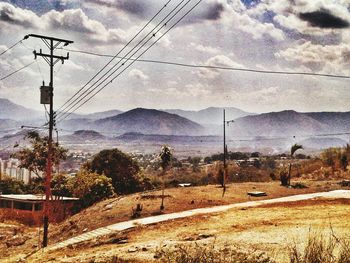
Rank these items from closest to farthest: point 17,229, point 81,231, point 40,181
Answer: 1. point 81,231
2. point 17,229
3. point 40,181

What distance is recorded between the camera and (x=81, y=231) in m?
23.8

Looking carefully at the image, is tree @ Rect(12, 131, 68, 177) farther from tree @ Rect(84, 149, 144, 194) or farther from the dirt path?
the dirt path

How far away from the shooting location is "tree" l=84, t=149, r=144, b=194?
46281 mm

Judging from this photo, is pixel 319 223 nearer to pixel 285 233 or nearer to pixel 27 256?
pixel 285 233

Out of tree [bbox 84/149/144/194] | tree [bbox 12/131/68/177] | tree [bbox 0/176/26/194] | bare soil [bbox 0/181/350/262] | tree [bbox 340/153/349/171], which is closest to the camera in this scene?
bare soil [bbox 0/181/350/262]

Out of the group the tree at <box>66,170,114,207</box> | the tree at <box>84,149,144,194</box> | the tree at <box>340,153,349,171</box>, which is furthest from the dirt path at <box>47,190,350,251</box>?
the tree at <box>84,149,144,194</box>

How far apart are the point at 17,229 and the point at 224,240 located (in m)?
20.6

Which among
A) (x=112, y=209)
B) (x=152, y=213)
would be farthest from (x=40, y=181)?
(x=152, y=213)

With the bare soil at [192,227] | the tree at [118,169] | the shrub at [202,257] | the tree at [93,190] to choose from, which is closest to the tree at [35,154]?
the tree at [118,169]

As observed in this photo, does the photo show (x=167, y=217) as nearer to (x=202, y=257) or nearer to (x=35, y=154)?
(x=202, y=257)

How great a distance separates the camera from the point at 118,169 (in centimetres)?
4700

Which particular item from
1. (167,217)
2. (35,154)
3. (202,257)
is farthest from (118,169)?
(202,257)

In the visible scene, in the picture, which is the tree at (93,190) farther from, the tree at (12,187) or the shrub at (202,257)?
the shrub at (202,257)

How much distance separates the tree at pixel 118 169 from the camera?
46.3m
